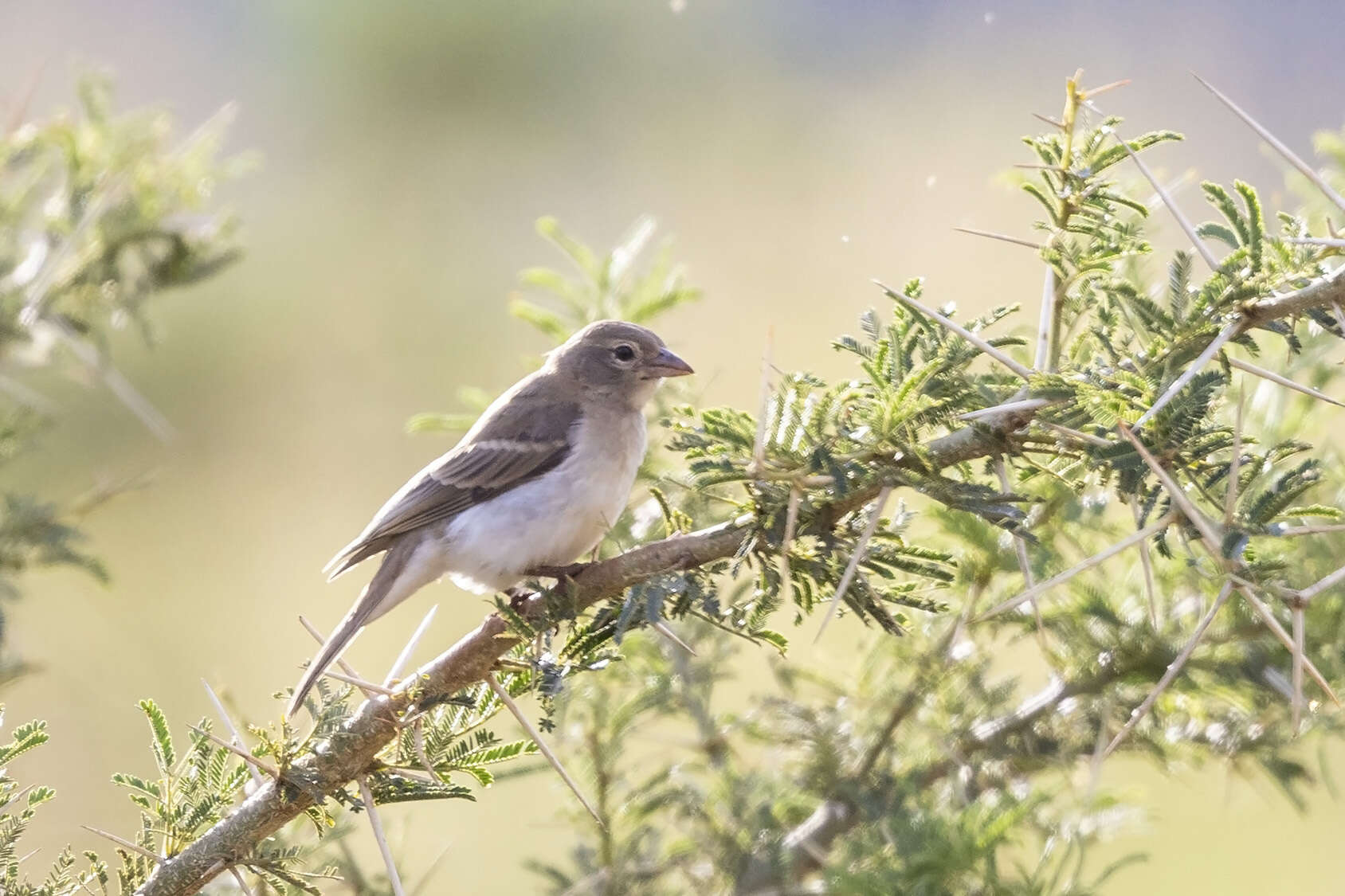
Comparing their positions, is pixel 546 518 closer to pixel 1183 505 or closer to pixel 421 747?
pixel 421 747

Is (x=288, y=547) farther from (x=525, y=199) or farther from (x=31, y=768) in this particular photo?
(x=525, y=199)

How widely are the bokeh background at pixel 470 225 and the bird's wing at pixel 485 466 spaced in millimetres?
2319

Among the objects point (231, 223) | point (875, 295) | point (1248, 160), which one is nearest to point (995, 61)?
point (1248, 160)

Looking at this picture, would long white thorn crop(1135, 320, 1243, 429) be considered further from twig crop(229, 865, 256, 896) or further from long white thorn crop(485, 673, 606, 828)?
twig crop(229, 865, 256, 896)

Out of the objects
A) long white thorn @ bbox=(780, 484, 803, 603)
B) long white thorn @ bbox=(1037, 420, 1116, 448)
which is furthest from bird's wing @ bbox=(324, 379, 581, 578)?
long white thorn @ bbox=(1037, 420, 1116, 448)

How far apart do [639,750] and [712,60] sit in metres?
9.38

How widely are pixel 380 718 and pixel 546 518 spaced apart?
1.60 metres

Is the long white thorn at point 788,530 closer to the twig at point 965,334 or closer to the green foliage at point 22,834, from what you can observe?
the twig at point 965,334

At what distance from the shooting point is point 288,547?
10695 millimetres

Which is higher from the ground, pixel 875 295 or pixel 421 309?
pixel 421 309

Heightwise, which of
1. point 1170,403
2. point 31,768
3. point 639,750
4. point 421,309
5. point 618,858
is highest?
point 421,309

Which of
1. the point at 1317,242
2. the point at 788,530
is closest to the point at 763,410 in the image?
the point at 788,530

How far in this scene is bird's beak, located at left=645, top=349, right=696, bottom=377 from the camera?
14.8 feet

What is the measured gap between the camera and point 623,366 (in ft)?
14.9
